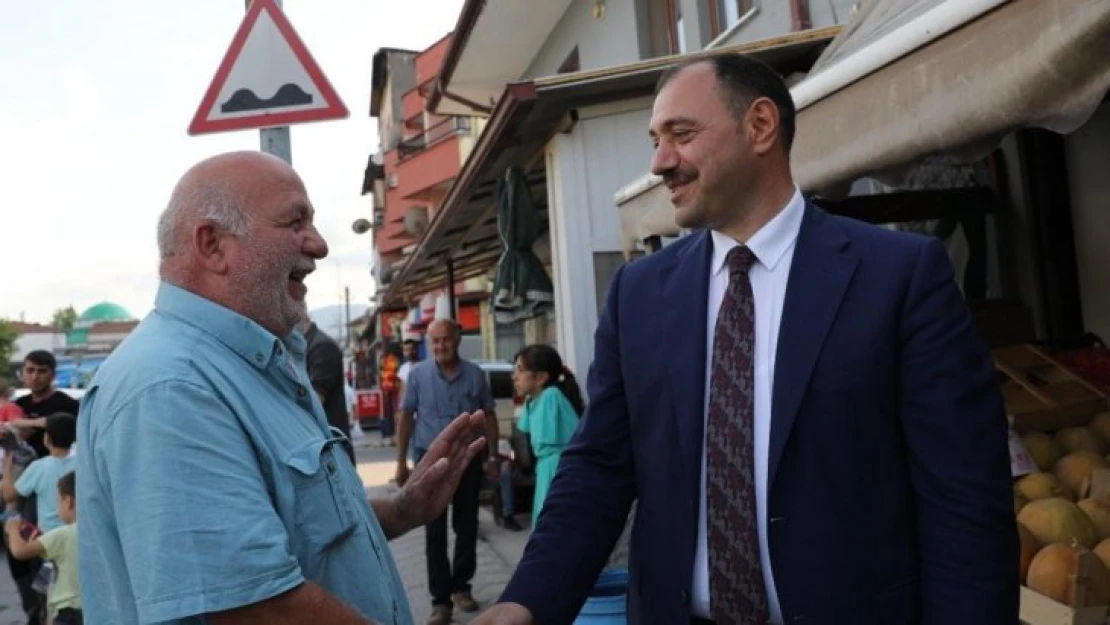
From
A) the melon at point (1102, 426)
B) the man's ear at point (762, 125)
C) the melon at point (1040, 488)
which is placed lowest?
the melon at point (1040, 488)

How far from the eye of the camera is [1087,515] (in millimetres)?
3488

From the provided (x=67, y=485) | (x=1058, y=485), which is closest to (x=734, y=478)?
(x=1058, y=485)

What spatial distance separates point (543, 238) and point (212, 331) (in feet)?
24.8

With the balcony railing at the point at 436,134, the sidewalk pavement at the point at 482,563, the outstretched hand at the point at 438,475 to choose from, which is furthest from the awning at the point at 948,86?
the balcony railing at the point at 436,134

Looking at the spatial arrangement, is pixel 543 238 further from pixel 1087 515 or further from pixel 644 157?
pixel 1087 515

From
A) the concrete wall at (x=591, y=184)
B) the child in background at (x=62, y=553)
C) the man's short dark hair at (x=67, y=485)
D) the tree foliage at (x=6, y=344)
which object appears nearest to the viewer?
the child in background at (x=62, y=553)

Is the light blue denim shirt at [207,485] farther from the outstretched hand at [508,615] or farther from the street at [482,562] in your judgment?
the street at [482,562]

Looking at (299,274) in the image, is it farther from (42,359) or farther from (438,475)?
(42,359)

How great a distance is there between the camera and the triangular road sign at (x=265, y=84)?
454 centimetres

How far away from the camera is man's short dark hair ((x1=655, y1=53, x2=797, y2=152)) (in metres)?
2.02

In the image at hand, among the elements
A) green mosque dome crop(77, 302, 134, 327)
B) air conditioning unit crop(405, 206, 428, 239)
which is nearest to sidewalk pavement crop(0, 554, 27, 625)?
air conditioning unit crop(405, 206, 428, 239)

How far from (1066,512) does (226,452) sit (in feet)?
9.81

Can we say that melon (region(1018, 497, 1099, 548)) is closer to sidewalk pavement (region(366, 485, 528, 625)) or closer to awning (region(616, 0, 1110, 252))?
awning (region(616, 0, 1110, 252))

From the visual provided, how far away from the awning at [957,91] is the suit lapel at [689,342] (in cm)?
90
